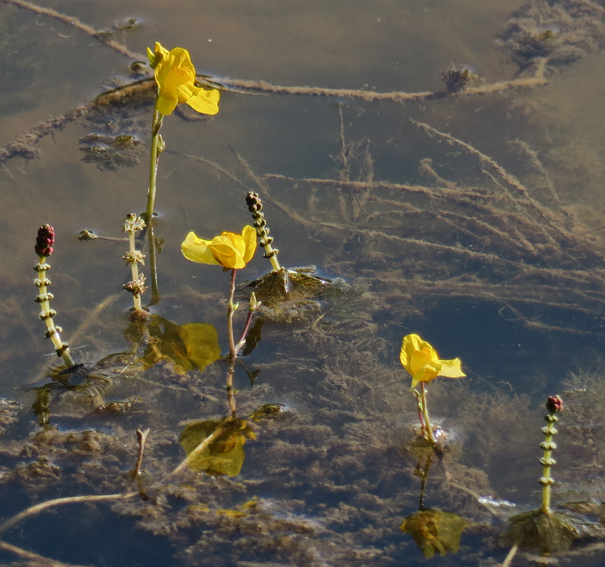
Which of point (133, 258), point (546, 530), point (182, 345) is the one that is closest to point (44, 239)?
point (133, 258)

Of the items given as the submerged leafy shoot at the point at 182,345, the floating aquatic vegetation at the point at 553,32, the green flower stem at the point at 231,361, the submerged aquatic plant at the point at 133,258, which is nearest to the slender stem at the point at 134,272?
the submerged aquatic plant at the point at 133,258

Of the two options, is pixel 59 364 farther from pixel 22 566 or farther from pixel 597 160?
pixel 597 160

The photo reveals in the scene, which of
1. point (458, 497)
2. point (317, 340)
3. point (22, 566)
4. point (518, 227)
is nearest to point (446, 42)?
point (518, 227)

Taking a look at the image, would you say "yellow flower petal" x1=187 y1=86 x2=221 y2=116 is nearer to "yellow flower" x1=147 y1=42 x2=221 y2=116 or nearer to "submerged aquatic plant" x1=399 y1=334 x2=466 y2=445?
"yellow flower" x1=147 y1=42 x2=221 y2=116

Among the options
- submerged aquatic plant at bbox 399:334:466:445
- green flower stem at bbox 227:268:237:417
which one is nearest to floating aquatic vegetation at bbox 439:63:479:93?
green flower stem at bbox 227:268:237:417

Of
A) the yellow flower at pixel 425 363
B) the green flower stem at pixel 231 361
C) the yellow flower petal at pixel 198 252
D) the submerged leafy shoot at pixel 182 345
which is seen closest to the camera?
the yellow flower at pixel 425 363

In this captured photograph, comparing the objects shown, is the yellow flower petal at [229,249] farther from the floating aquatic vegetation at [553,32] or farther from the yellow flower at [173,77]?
the floating aquatic vegetation at [553,32]

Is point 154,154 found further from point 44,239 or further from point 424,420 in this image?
point 424,420
